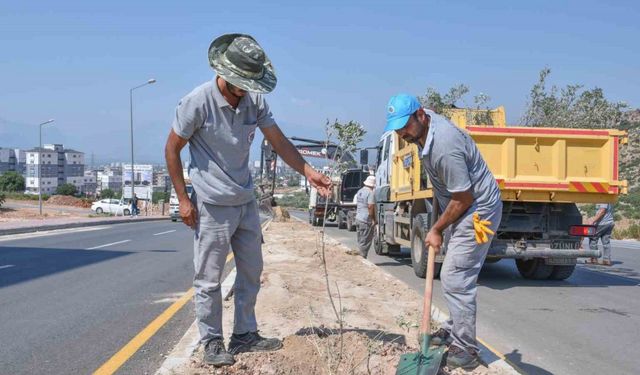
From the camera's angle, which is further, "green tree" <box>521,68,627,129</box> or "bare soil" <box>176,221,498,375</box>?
"green tree" <box>521,68,627,129</box>

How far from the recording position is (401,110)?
4.36 meters

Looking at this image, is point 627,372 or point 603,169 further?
point 603,169

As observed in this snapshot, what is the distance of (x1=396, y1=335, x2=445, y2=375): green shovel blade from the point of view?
3.74m

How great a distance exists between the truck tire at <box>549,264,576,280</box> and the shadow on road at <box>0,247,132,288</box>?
28.4 feet

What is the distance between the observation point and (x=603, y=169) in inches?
374

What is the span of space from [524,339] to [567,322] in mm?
1222

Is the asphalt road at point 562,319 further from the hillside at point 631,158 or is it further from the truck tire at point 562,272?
the hillside at point 631,158

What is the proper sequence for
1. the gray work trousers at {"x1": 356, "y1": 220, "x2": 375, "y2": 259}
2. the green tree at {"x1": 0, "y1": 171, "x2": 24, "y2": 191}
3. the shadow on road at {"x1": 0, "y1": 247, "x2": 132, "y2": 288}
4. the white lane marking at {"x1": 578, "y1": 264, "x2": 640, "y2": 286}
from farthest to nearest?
the green tree at {"x1": 0, "y1": 171, "x2": 24, "y2": 191} → the gray work trousers at {"x1": 356, "y1": 220, "x2": 375, "y2": 259} → the white lane marking at {"x1": 578, "y1": 264, "x2": 640, "y2": 286} → the shadow on road at {"x1": 0, "y1": 247, "x2": 132, "y2": 288}

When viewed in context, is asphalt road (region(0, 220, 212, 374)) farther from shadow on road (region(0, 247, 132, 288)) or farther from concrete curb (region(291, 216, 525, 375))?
concrete curb (region(291, 216, 525, 375))

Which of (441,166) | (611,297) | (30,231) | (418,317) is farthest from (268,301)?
(30,231)

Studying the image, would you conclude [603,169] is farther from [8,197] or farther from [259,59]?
[8,197]

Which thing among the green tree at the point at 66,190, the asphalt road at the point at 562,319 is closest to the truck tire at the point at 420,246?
the asphalt road at the point at 562,319

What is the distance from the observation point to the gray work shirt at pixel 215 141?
4098mm

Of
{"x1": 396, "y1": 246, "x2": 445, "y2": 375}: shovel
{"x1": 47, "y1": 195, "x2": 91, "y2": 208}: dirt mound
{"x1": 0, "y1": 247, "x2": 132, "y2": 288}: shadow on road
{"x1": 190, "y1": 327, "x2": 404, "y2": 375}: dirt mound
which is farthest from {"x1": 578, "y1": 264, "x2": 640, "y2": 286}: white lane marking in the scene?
{"x1": 47, "y1": 195, "x2": 91, "y2": 208}: dirt mound
